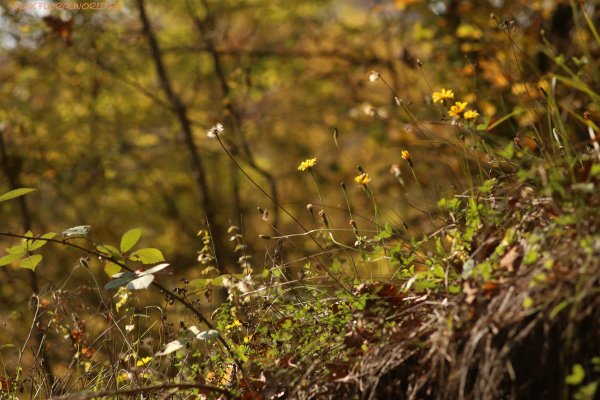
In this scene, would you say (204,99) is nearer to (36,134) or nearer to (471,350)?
(36,134)

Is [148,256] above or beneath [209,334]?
above

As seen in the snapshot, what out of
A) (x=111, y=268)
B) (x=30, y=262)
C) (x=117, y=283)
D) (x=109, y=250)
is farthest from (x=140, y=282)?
(x=30, y=262)

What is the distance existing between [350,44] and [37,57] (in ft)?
12.2

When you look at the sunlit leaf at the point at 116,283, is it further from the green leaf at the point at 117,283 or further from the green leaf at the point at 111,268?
the green leaf at the point at 111,268

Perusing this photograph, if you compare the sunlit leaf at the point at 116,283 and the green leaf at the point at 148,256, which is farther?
the green leaf at the point at 148,256

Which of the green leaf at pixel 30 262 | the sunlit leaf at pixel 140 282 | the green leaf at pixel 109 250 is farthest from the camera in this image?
the green leaf at pixel 30 262

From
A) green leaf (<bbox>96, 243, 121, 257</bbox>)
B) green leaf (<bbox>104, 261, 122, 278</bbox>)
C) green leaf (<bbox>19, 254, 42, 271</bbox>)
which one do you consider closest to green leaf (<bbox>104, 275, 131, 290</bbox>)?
green leaf (<bbox>96, 243, 121, 257</bbox>)

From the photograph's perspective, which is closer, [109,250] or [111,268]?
[109,250]

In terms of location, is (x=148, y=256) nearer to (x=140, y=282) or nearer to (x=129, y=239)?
(x=129, y=239)

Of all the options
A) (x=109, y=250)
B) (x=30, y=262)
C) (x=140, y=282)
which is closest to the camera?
(x=140, y=282)

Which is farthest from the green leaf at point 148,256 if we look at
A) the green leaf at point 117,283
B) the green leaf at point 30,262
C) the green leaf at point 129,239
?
the green leaf at point 30,262

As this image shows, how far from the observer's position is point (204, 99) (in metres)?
7.69

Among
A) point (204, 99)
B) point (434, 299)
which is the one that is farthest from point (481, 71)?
point (204, 99)

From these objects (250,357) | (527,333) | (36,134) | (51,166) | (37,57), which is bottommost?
(250,357)
